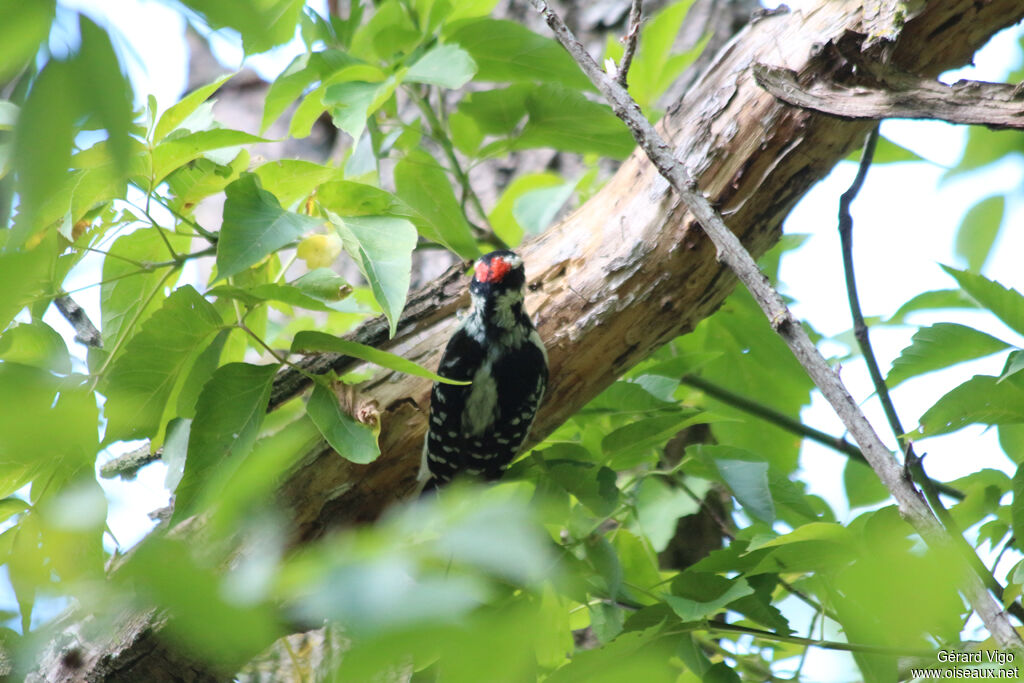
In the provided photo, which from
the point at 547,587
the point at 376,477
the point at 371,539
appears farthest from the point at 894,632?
the point at 376,477

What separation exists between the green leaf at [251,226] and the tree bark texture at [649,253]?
1.36ft

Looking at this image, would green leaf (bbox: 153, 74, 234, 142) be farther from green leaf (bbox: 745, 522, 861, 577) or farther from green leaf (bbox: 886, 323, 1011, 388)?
green leaf (bbox: 886, 323, 1011, 388)

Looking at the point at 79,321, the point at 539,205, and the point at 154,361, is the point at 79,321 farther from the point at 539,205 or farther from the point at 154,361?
the point at 539,205

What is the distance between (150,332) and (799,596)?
1657 millimetres

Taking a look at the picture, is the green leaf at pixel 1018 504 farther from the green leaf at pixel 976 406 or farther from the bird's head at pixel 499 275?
the bird's head at pixel 499 275

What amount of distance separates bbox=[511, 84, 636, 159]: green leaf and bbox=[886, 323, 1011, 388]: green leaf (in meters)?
0.94

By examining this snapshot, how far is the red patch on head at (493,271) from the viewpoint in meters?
2.05

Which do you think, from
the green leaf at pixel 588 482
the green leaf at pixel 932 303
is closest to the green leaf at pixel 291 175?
the green leaf at pixel 588 482

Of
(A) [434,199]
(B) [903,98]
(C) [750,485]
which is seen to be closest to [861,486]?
(C) [750,485]

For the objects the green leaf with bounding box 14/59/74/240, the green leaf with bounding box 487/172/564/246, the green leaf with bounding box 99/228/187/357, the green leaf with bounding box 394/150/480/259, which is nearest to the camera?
the green leaf with bounding box 14/59/74/240

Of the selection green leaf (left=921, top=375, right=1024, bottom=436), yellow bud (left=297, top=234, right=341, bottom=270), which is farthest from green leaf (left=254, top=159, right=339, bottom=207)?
green leaf (left=921, top=375, right=1024, bottom=436)

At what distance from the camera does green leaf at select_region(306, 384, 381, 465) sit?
1.59 meters

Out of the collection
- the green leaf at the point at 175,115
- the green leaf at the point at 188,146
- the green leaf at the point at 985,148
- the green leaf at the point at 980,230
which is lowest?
the green leaf at the point at 980,230

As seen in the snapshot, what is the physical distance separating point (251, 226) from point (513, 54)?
3.06ft
